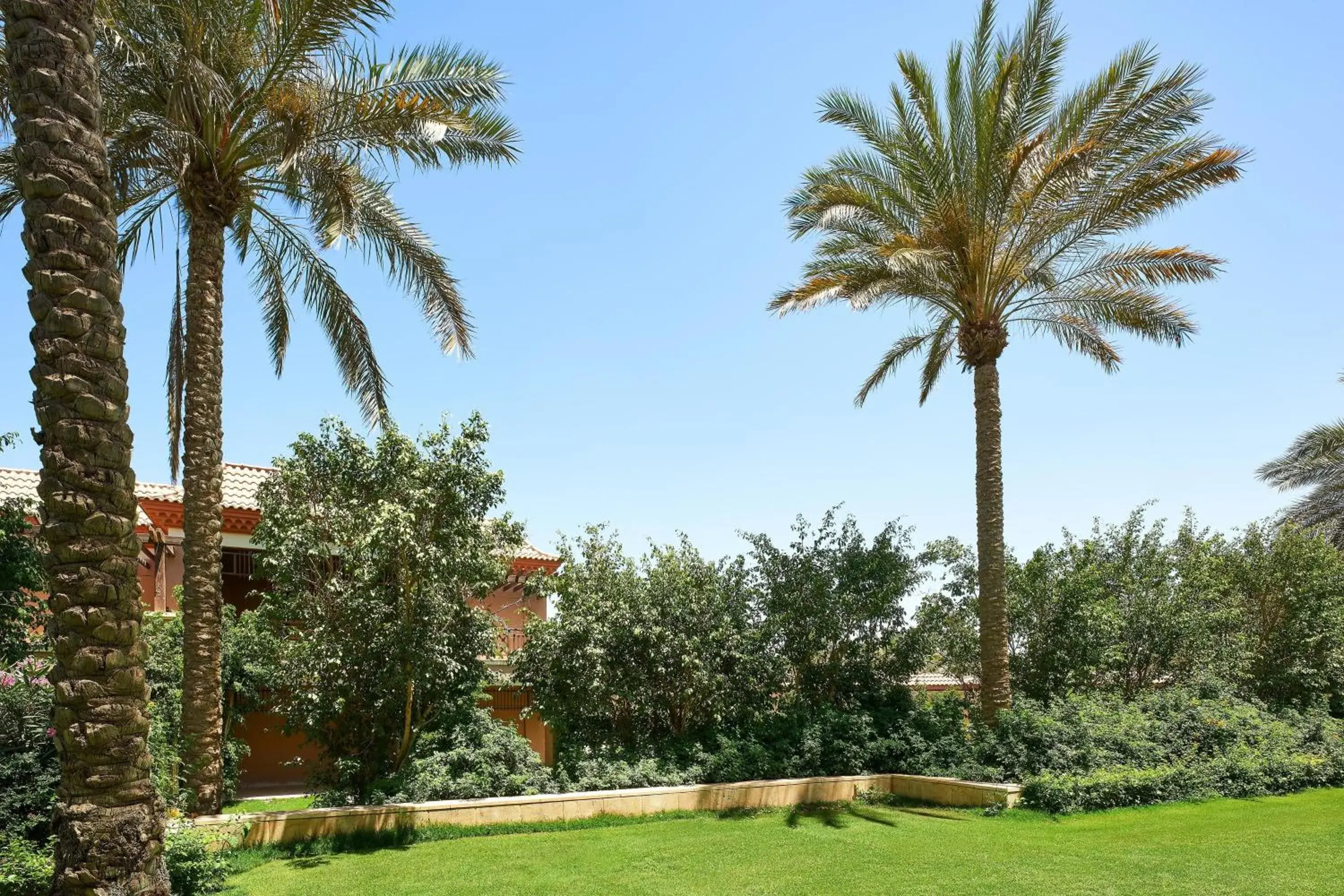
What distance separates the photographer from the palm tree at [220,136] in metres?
9.77

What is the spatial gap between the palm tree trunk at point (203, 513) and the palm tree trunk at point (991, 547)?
35.7ft

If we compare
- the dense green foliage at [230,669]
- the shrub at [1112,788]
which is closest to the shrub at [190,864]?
the dense green foliage at [230,669]

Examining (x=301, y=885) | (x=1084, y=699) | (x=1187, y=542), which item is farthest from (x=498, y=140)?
(x=1187, y=542)

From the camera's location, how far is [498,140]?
12109mm

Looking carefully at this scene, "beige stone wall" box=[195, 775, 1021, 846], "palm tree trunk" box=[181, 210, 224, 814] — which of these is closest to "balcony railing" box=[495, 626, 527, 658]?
"beige stone wall" box=[195, 775, 1021, 846]

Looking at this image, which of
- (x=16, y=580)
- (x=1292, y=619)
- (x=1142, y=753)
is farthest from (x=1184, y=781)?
(x=16, y=580)

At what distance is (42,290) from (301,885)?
→ 231 inches

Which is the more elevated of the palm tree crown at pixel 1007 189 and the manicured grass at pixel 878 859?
the palm tree crown at pixel 1007 189

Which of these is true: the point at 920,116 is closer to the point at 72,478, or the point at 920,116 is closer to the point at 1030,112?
the point at 1030,112

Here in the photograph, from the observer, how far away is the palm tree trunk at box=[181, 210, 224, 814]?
1026 centimetres

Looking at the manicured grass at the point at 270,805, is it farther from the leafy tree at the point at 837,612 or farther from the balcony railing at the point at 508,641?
the leafy tree at the point at 837,612

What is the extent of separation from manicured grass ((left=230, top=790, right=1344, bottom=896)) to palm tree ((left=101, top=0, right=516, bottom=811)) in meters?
2.88

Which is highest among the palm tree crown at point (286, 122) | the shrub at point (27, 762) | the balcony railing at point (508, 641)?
the palm tree crown at point (286, 122)

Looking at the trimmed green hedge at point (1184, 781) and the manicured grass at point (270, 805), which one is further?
the manicured grass at point (270, 805)
